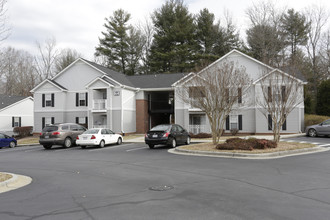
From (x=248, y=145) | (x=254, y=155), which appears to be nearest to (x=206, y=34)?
(x=248, y=145)

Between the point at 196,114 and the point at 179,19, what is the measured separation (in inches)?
930

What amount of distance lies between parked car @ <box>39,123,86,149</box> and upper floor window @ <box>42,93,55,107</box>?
44.7 feet

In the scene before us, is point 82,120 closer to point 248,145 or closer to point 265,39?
point 248,145

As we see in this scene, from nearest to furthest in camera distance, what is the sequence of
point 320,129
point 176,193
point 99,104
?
point 176,193, point 320,129, point 99,104

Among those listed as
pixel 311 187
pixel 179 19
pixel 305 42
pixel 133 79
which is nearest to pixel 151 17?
pixel 179 19

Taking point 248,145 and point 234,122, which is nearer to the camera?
point 248,145

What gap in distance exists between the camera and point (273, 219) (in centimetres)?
505

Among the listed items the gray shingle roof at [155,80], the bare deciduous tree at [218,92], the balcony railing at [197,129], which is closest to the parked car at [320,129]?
the balcony railing at [197,129]

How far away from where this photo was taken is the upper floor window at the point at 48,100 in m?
33.7

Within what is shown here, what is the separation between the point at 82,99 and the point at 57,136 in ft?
45.3

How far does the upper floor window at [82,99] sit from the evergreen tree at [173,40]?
54.2 ft

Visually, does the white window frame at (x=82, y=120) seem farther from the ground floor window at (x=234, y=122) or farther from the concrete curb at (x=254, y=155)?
the concrete curb at (x=254, y=155)

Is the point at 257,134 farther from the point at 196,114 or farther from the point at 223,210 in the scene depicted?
the point at 223,210

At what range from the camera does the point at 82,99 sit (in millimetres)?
33500
